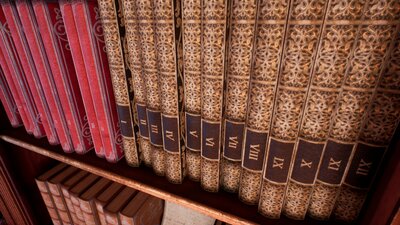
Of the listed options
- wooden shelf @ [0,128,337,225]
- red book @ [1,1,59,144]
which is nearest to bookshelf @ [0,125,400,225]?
wooden shelf @ [0,128,337,225]

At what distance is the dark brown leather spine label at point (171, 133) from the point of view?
0.44 m

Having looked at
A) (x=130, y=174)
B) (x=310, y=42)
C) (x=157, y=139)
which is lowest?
(x=130, y=174)

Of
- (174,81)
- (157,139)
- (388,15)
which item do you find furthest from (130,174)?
(388,15)

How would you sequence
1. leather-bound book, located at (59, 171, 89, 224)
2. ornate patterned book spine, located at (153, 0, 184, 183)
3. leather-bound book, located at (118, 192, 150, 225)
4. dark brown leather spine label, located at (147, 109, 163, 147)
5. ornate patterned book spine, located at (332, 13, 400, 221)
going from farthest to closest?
leather-bound book, located at (59, 171, 89, 224), leather-bound book, located at (118, 192, 150, 225), dark brown leather spine label, located at (147, 109, 163, 147), ornate patterned book spine, located at (153, 0, 184, 183), ornate patterned book spine, located at (332, 13, 400, 221)

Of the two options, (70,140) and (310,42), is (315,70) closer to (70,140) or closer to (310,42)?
(310,42)

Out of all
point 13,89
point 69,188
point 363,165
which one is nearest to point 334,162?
Result: point 363,165

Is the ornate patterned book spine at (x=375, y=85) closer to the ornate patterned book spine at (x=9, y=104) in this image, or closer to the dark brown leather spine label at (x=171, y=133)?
the dark brown leather spine label at (x=171, y=133)

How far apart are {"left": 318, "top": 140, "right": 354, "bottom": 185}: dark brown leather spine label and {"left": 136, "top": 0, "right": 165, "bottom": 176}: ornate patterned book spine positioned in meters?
0.33

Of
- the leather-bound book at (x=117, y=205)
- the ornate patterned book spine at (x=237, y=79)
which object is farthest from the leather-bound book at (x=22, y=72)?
the ornate patterned book spine at (x=237, y=79)

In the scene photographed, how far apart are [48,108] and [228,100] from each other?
1.79ft

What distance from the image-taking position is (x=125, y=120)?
0.50 meters

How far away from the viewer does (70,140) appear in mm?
620

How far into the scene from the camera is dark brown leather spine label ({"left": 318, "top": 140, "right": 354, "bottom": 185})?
328 millimetres

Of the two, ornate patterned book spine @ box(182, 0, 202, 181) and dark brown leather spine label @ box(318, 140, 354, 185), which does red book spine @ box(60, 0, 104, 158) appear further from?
dark brown leather spine label @ box(318, 140, 354, 185)
